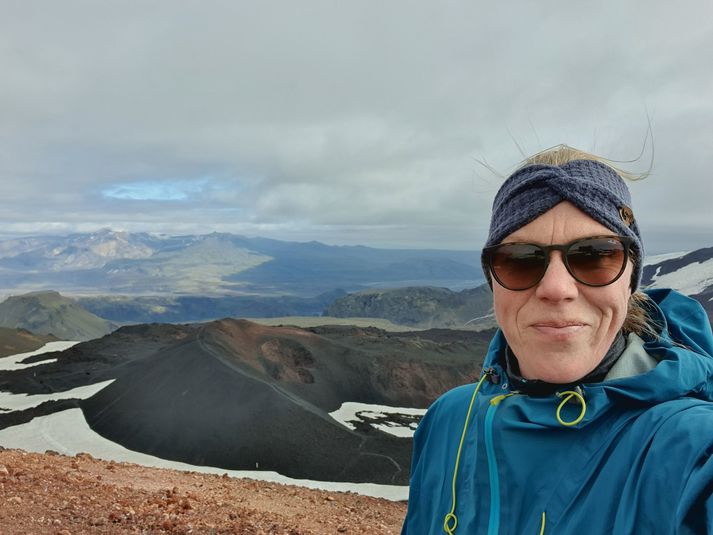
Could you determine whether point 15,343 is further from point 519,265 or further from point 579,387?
point 579,387

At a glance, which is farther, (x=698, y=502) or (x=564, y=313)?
(x=564, y=313)

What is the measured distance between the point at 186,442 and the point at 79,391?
468 inches

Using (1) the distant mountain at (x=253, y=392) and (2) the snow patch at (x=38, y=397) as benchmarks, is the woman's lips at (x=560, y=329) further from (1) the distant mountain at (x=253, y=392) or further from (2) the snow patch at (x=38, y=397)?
(2) the snow patch at (x=38, y=397)

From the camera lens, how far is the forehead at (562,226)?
197 centimetres

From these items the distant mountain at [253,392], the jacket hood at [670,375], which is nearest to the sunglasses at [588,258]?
the jacket hood at [670,375]

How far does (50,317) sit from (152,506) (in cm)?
19814

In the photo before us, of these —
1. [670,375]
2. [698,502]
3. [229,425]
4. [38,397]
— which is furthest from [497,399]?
[38,397]

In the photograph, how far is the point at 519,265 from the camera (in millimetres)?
2082

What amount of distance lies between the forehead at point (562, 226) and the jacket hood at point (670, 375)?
0.46 meters

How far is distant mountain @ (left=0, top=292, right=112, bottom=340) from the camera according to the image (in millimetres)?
173000

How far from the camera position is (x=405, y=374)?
134ft

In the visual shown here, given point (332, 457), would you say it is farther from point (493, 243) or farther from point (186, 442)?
point (493, 243)

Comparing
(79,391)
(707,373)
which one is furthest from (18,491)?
(79,391)

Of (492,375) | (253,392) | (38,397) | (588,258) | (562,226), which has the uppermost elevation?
(562,226)
